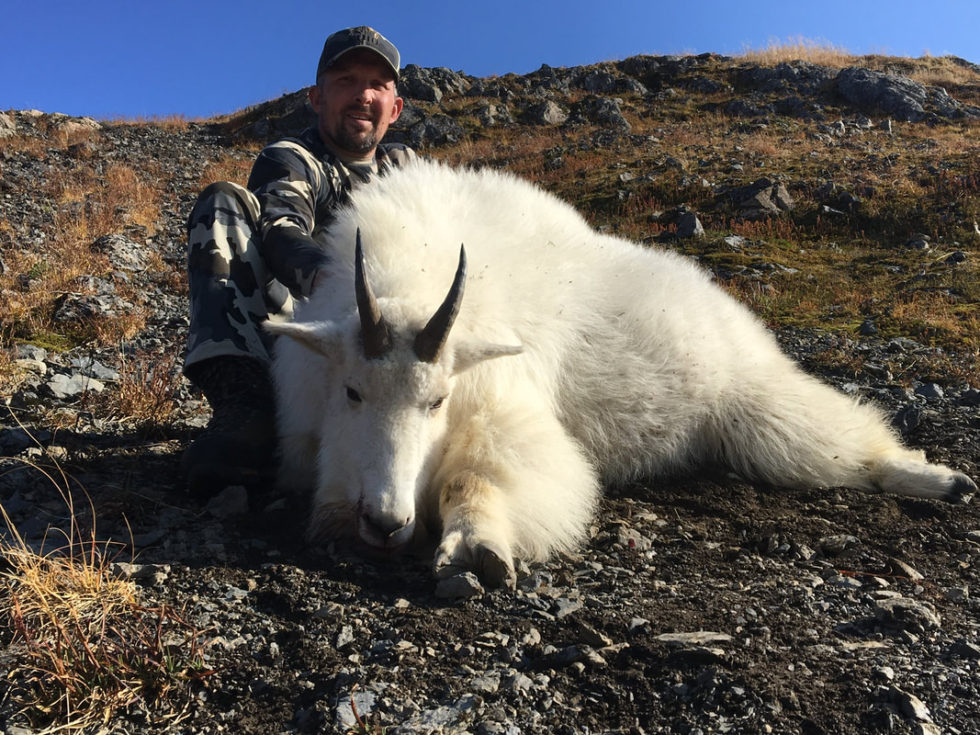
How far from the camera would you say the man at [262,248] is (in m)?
3.46

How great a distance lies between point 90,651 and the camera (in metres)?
1.77

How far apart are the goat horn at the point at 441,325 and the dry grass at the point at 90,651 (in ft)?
4.15

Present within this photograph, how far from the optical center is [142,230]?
11.5 meters

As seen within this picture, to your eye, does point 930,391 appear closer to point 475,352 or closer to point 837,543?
point 837,543

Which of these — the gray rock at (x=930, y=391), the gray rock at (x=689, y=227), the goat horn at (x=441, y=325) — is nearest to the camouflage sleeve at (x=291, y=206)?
the goat horn at (x=441, y=325)

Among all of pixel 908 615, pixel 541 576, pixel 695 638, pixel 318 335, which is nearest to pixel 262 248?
pixel 318 335

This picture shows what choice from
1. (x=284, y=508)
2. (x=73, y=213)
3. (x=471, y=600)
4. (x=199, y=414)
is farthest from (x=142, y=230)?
(x=471, y=600)

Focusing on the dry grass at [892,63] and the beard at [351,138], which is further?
the dry grass at [892,63]

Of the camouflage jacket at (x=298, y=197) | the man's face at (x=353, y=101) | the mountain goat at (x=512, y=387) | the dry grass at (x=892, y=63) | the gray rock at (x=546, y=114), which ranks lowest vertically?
the mountain goat at (x=512, y=387)

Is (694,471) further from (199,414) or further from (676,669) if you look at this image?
(199,414)

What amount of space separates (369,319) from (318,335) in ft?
0.96

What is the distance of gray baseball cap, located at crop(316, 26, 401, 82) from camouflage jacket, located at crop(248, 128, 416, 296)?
52 centimetres

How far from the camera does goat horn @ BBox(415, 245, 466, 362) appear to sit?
268 centimetres

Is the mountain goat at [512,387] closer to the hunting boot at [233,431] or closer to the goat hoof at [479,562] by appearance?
the goat hoof at [479,562]
